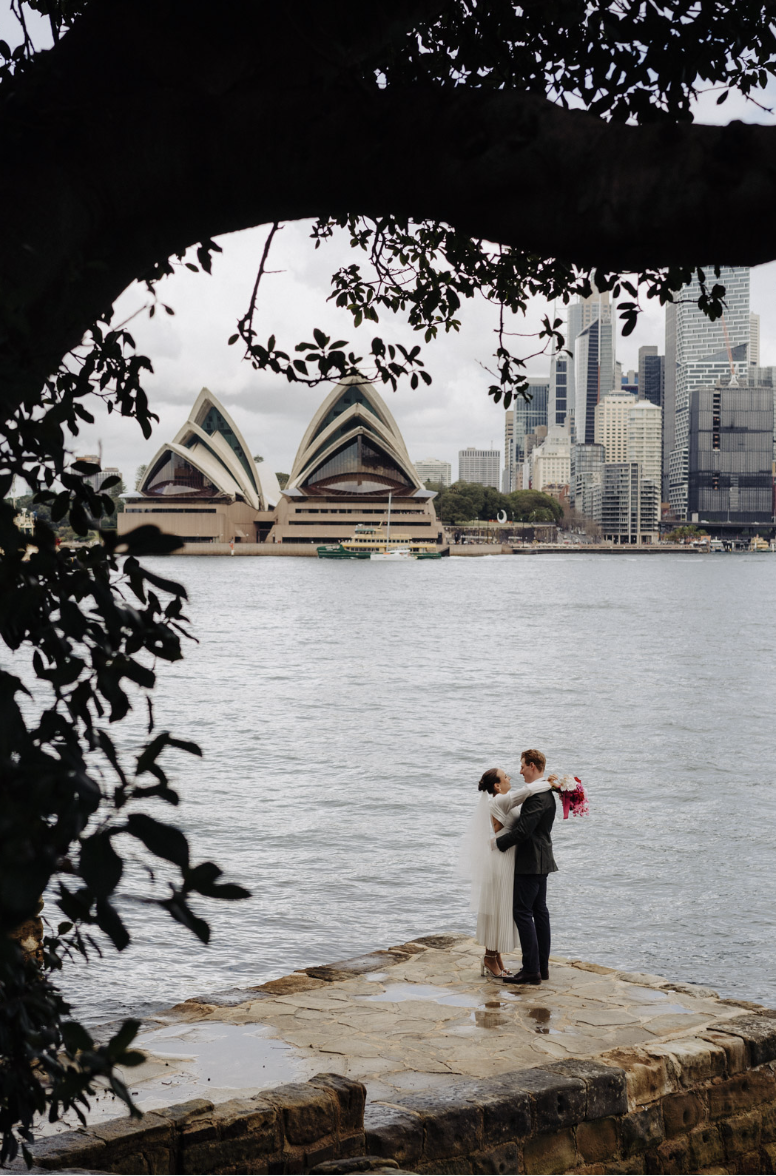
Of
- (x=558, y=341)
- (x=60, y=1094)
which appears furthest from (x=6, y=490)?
(x=558, y=341)

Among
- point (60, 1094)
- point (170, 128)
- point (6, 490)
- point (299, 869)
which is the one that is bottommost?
point (299, 869)

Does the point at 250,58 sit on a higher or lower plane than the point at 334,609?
higher

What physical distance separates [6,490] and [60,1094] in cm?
68

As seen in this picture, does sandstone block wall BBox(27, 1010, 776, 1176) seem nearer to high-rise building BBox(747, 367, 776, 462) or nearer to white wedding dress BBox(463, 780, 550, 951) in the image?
white wedding dress BBox(463, 780, 550, 951)

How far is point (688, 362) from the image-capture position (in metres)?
178

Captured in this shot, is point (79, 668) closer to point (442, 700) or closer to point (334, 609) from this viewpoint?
point (442, 700)

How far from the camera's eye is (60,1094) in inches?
45.9

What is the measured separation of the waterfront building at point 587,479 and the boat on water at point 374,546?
60.3 meters

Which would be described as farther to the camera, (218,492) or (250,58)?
(218,492)

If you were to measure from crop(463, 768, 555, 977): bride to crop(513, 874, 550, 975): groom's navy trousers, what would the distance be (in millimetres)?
53

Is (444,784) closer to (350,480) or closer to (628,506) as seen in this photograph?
(350,480)

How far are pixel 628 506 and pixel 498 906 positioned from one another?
145877mm

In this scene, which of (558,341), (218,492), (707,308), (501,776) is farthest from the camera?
(218,492)

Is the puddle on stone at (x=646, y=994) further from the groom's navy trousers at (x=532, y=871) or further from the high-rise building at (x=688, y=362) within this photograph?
the high-rise building at (x=688, y=362)
